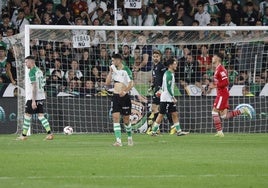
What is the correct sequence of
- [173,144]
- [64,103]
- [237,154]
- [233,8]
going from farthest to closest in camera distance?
1. [233,8]
2. [64,103]
3. [173,144]
4. [237,154]

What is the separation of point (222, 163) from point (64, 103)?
12.8m

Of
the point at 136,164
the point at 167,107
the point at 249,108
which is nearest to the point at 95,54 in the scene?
the point at 167,107

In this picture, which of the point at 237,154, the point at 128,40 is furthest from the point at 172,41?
the point at 237,154

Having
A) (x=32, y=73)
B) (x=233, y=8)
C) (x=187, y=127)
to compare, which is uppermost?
(x=233, y=8)

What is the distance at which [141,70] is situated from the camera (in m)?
29.5

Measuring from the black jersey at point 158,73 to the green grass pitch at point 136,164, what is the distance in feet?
12.0

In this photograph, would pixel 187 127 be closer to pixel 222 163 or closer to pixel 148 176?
pixel 222 163

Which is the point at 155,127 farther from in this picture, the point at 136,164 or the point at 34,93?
the point at 136,164

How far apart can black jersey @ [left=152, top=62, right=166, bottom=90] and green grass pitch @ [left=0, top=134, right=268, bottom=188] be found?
12.0ft

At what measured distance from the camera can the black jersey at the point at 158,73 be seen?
26.9m

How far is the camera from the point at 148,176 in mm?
14312

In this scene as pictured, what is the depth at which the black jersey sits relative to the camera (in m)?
26.9

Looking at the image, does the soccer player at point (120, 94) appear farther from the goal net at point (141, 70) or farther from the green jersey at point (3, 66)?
the green jersey at point (3, 66)

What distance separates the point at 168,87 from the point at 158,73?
1087mm
